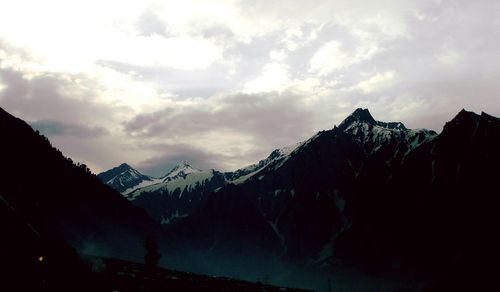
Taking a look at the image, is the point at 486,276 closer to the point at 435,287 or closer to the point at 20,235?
the point at 435,287

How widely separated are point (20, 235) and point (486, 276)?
3710 inches

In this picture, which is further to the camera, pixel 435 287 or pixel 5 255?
pixel 435 287

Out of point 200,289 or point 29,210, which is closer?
point 29,210

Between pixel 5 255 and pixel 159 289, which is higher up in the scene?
pixel 5 255

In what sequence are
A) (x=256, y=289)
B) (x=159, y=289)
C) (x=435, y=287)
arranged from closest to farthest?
(x=159, y=289) < (x=256, y=289) < (x=435, y=287)

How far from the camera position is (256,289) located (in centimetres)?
5641

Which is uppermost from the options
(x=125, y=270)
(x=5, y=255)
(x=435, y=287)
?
→ (x=5, y=255)

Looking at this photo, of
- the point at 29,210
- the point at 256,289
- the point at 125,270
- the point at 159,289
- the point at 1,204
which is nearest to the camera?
the point at 1,204

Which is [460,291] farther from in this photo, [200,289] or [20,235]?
[20,235]

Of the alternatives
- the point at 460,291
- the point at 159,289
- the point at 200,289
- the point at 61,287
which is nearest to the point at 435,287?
the point at 460,291

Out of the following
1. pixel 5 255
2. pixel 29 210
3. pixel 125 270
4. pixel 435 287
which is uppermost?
pixel 29 210

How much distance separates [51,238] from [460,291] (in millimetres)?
89468

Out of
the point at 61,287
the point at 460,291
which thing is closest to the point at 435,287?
the point at 460,291

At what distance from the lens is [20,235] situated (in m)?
13.8
